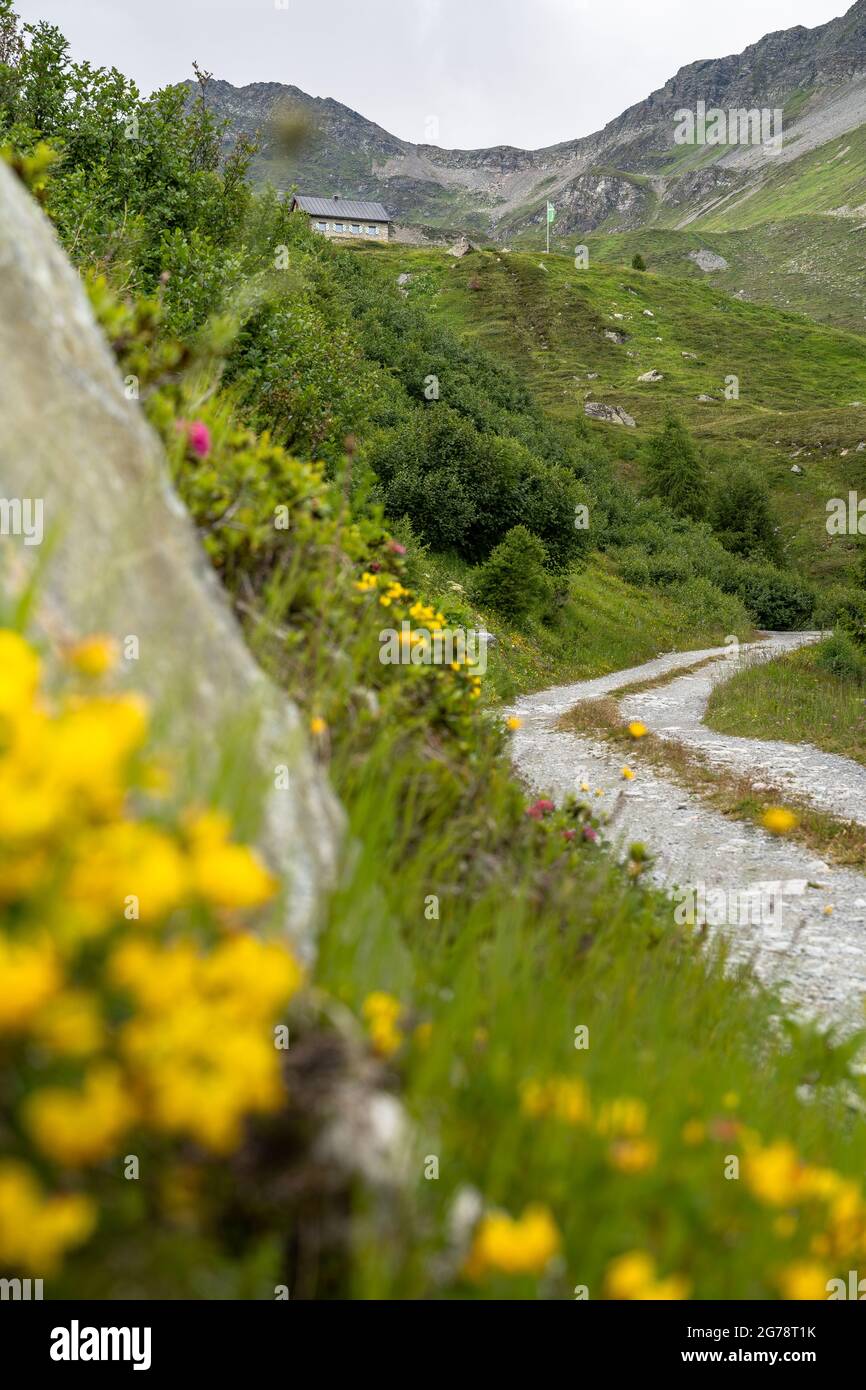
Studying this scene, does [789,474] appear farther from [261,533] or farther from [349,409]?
[261,533]

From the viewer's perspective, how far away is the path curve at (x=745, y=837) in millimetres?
8617

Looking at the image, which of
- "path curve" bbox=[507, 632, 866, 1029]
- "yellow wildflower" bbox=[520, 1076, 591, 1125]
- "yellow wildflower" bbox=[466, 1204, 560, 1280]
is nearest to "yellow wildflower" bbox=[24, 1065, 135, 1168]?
"yellow wildflower" bbox=[466, 1204, 560, 1280]

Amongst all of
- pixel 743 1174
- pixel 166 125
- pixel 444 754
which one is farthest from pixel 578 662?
pixel 743 1174

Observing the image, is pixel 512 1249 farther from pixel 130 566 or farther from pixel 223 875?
pixel 130 566

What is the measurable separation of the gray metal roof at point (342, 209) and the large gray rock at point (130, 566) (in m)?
187

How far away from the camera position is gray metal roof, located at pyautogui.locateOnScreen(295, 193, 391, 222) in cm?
16412

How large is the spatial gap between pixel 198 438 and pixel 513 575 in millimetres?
29018

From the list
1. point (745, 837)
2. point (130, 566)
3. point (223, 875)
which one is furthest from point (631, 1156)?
point (745, 837)

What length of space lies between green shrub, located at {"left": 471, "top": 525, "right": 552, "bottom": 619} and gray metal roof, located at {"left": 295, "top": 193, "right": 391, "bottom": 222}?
6311 inches

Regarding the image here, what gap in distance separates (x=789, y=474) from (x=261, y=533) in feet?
294

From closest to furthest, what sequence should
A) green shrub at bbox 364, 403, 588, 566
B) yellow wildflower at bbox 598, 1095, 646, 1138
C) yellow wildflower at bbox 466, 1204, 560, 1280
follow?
yellow wildflower at bbox 466, 1204, 560, 1280
yellow wildflower at bbox 598, 1095, 646, 1138
green shrub at bbox 364, 403, 588, 566

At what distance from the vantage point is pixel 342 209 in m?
166

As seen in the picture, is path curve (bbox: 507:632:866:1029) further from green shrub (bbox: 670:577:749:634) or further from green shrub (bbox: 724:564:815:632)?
green shrub (bbox: 724:564:815:632)

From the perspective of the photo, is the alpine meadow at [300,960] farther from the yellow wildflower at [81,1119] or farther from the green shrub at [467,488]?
the green shrub at [467,488]
